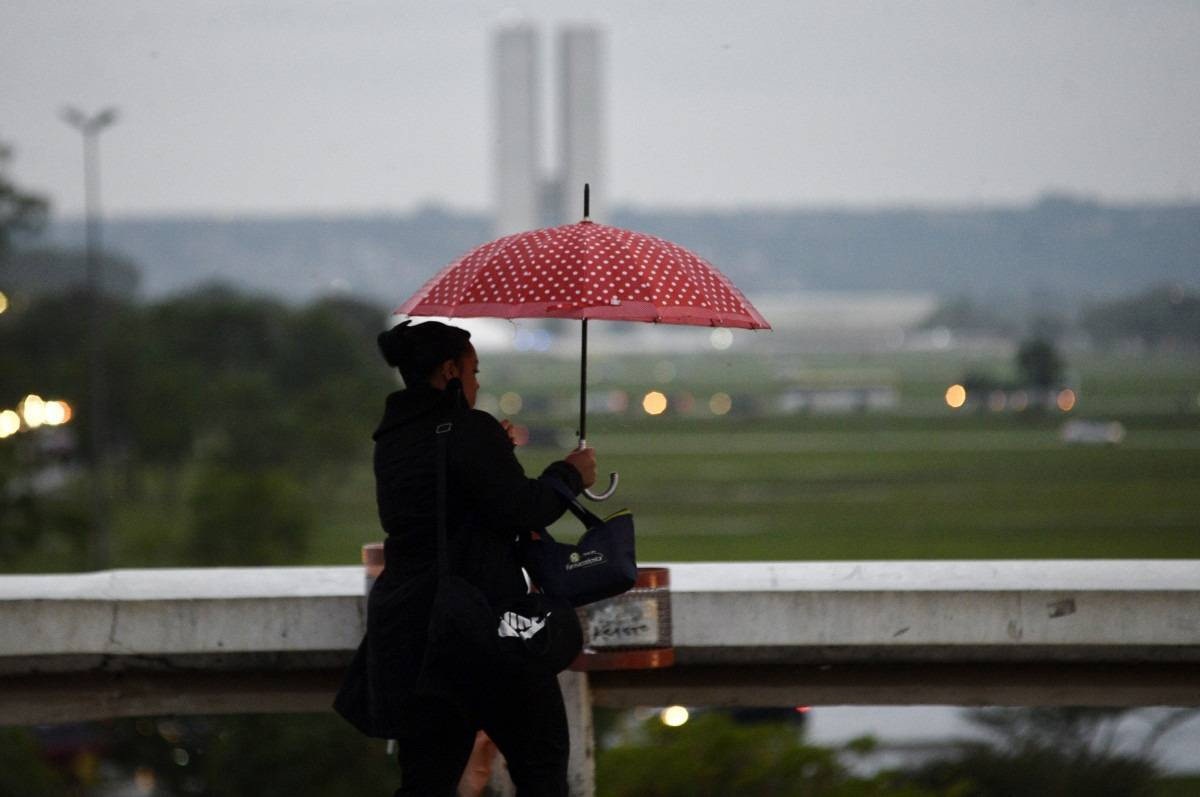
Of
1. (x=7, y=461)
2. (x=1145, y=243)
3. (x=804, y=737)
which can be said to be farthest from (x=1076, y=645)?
(x=1145, y=243)

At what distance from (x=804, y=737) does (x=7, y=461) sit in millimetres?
37992

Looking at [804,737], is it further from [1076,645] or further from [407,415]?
[407,415]

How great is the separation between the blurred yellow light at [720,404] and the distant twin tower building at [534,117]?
5816 centimetres

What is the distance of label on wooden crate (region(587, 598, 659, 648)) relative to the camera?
15.0 ft

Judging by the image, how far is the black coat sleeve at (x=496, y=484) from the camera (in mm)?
4039

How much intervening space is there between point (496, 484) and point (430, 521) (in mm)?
182

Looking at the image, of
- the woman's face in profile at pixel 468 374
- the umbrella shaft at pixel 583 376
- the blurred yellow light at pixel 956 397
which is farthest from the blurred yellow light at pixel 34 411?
the blurred yellow light at pixel 956 397

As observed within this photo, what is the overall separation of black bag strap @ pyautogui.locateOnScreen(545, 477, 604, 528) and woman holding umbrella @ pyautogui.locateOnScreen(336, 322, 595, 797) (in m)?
0.02

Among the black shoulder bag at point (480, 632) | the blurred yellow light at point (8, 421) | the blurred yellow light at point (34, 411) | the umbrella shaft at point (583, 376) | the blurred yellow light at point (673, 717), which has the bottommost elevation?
Answer: the blurred yellow light at point (8, 421)

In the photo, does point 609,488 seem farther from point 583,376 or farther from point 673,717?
point 673,717

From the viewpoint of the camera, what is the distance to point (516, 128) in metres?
182

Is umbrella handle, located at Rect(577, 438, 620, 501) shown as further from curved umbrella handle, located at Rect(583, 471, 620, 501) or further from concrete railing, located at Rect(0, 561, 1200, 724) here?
concrete railing, located at Rect(0, 561, 1200, 724)

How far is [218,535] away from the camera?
51406 millimetres

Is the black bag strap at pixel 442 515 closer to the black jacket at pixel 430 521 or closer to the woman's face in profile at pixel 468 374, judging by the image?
the black jacket at pixel 430 521
